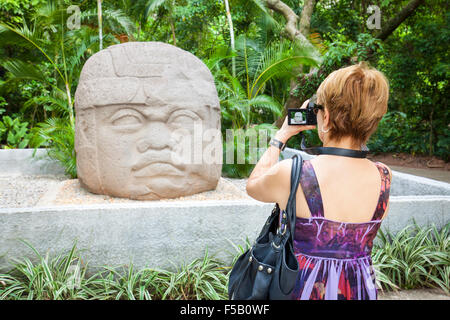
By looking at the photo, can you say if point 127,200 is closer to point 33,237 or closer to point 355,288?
point 33,237

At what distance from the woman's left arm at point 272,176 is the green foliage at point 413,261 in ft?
6.59

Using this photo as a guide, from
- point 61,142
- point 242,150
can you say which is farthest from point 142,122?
point 61,142

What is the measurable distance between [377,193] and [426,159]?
846cm

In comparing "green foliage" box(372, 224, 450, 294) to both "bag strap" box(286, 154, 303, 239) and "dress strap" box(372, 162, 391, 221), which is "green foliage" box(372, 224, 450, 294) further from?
"bag strap" box(286, 154, 303, 239)

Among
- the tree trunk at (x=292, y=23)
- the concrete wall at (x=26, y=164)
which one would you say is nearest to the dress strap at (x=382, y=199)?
the concrete wall at (x=26, y=164)

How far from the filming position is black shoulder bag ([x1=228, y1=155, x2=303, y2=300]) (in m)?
1.17

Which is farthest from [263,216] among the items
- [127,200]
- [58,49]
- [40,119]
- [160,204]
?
[40,119]

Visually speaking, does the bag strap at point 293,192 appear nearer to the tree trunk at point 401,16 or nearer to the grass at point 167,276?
the grass at point 167,276

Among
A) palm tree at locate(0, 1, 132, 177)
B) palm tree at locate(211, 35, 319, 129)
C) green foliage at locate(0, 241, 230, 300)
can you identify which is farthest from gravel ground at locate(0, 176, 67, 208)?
palm tree at locate(211, 35, 319, 129)

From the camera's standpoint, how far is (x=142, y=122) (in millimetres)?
3711

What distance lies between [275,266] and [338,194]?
0.32 m

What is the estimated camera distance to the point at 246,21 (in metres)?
9.48

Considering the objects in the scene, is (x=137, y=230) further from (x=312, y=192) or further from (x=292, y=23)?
(x=292, y=23)
